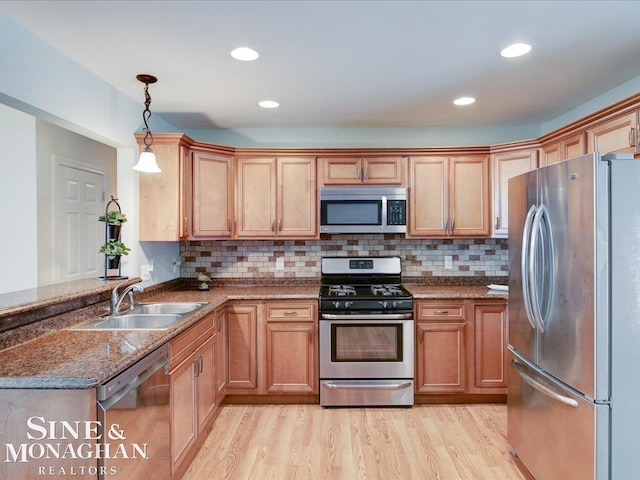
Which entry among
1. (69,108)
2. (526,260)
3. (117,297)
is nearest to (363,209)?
(526,260)

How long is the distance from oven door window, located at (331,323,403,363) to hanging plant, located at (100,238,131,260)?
162 cm

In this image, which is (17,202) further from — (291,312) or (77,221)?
(291,312)

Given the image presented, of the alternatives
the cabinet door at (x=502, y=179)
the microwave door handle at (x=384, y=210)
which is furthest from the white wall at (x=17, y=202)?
the cabinet door at (x=502, y=179)

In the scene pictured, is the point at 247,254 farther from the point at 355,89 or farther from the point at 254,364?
the point at 355,89

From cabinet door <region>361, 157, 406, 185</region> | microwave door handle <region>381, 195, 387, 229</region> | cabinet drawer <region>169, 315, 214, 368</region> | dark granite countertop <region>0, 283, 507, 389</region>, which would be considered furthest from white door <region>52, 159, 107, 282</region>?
microwave door handle <region>381, 195, 387, 229</region>

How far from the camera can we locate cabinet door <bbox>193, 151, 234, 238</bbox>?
3.18 m

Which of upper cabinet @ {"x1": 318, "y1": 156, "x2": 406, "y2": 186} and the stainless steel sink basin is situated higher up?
upper cabinet @ {"x1": 318, "y1": 156, "x2": 406, "y2": 186}

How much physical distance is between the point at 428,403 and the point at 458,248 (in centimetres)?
142

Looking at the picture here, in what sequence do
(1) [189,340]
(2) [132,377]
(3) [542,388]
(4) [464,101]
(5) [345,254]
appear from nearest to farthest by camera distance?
(2) [132,377]
(3) [542,388]
(1) [189,340]
(4) [464,101]
(5) [345,254]

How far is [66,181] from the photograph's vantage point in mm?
3631

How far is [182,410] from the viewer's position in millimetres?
2113

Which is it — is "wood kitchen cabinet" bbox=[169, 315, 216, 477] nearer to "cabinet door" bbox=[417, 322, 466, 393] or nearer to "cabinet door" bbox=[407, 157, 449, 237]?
"cabinet door" bbox=[417, 322, 466, 393]

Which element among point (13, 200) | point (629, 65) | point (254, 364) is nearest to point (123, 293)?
point (254, 364)

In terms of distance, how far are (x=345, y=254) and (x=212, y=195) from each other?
52.3 inches
